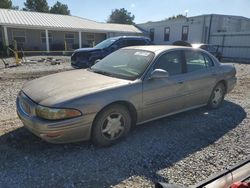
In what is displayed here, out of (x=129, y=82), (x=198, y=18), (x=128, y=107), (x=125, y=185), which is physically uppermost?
(x=198, y=18)

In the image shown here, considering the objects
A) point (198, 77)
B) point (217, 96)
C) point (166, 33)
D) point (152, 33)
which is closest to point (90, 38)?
point (152, 33)

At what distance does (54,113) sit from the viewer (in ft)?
10.0

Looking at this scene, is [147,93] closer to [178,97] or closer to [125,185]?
[178,97]

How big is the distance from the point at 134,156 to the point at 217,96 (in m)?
3.13

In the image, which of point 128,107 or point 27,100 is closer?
point 27,100

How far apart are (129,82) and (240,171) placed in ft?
6.60

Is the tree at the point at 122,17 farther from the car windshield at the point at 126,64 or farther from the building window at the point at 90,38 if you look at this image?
the car windshield at the point at 126,64

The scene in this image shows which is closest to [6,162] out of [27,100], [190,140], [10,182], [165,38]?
[10,182]

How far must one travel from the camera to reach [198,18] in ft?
80.5

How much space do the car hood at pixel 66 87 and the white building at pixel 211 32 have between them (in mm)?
19926

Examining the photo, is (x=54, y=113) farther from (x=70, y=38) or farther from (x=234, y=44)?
(x=70, y=38)

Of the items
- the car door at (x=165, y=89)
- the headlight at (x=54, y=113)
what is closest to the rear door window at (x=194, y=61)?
the car door at (x=165, y=89)

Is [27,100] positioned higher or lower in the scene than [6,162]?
higher

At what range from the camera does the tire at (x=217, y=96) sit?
5.40 meters
